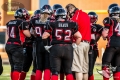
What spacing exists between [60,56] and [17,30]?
1.33m

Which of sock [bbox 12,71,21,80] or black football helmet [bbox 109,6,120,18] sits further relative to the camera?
sock [bbox 12,71,21,80]

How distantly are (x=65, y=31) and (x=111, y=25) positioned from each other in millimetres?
1113

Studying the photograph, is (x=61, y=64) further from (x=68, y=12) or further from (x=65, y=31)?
(x=68, y=12)

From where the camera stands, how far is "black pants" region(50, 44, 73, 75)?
8156 millimetres

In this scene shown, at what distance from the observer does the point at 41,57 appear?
9.09 metres

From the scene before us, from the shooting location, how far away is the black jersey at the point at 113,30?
343 inches

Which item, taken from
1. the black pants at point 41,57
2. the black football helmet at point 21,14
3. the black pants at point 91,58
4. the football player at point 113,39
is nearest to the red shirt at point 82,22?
the football player at point 113,39

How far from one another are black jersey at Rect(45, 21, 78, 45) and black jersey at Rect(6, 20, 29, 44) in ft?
3.04

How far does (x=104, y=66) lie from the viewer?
8992mm

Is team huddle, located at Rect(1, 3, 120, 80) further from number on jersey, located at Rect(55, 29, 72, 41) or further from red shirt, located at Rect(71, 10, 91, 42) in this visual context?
→ number on jersey, located at Rect(55, 29, 72, 41)

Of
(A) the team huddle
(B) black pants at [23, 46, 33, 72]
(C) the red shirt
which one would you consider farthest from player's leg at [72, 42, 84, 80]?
(B) black pants at [23, 46, 33, 72]

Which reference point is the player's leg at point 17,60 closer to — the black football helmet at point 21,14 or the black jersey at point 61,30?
the black football helmet at point 21,14

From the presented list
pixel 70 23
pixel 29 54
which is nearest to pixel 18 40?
pixel 29 54

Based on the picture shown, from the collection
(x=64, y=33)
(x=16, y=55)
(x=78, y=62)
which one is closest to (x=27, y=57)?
(x=16, y=55)
